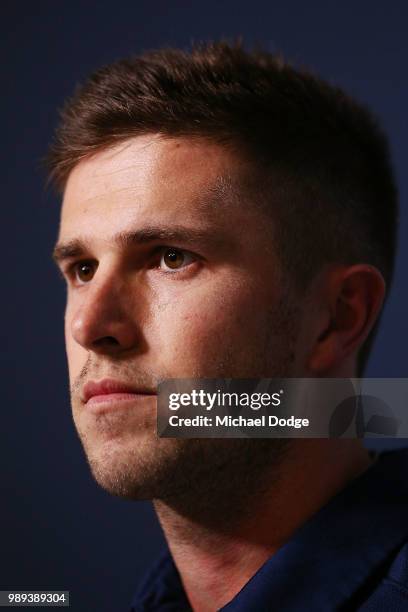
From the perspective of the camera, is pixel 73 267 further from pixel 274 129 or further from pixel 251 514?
pixel 251 514

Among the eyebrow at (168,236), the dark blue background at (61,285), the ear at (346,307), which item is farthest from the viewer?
the dark blue background at (61,285)

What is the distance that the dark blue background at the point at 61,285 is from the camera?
2.01m

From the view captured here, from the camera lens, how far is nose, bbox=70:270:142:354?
4.23ft

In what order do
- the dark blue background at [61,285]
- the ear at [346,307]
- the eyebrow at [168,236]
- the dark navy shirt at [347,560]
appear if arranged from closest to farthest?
the dark navy shirt at [347,560], the eyebrow at [168,236], the ear at [346,307], the dark blue background at [61,285]

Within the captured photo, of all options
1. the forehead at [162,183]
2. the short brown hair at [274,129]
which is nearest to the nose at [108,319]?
the forehead at [162,183]

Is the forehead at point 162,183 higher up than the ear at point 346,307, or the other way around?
the forehead at point 162,183

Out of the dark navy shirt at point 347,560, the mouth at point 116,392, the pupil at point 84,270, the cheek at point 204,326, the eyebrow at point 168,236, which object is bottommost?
the dark navy shirt at point 347,560

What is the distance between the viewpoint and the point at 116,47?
2180mm

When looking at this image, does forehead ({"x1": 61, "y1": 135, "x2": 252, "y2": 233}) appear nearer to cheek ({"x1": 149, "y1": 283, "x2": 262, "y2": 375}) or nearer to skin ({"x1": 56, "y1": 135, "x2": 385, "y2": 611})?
skin ({"x1": 56, "y1": 135, "x2": 385, "y2": 611})

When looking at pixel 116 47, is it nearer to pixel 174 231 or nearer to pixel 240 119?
pixel 240 119

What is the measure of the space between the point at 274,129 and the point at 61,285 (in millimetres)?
1004

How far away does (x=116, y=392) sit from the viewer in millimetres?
1300

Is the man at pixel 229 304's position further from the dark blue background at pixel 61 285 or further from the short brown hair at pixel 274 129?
the dark blue background at pixel 61 285

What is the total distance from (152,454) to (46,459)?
0.98 m
